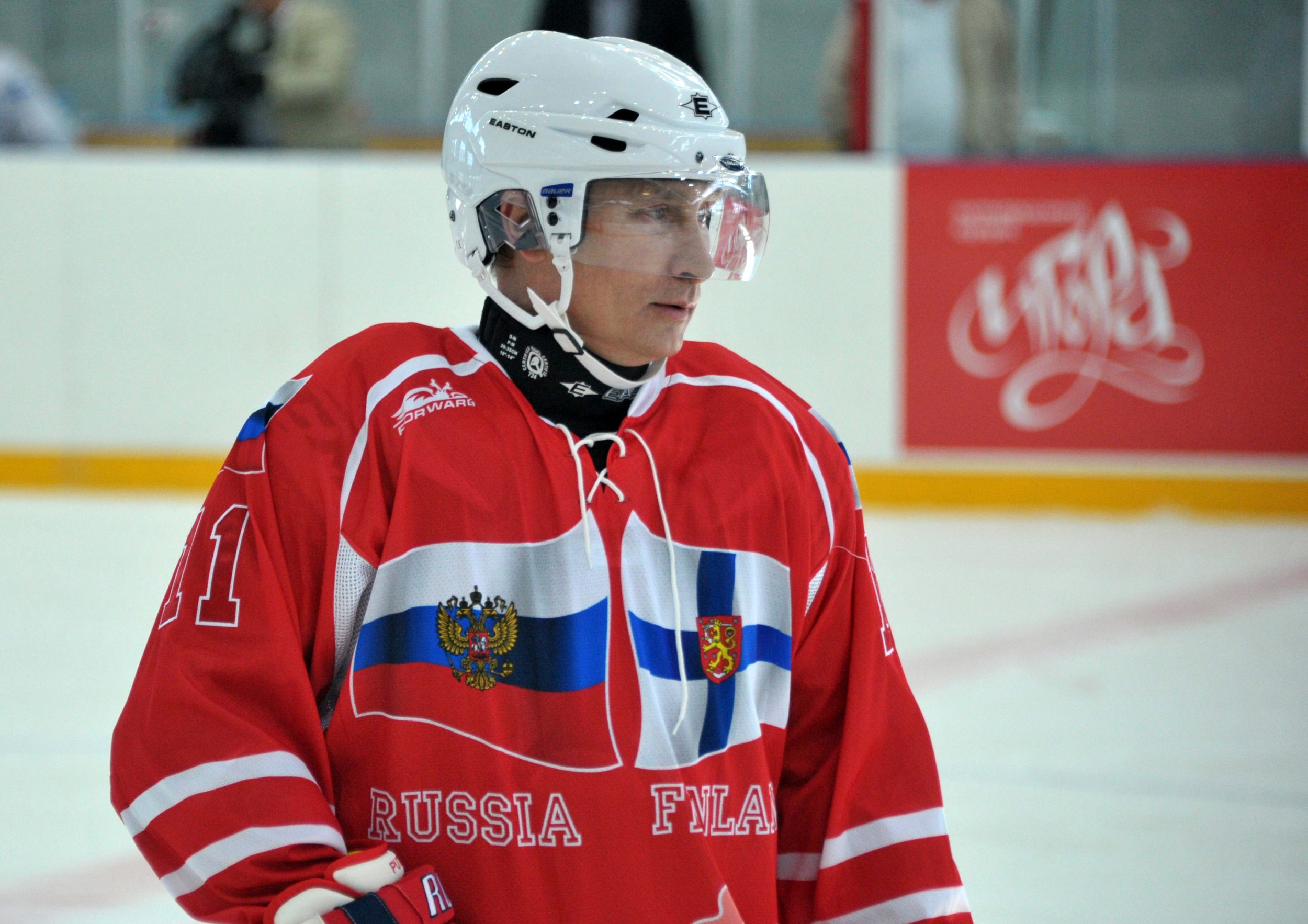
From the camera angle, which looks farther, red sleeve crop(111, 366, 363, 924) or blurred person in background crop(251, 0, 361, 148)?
blurred person in background crop(251, 0, 361, 148)

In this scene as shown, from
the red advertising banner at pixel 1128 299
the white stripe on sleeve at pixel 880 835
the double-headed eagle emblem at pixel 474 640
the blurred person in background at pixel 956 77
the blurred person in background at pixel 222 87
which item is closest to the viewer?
the double-headed eagle emblem at pixel 474 640

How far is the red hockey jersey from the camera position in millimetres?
1167

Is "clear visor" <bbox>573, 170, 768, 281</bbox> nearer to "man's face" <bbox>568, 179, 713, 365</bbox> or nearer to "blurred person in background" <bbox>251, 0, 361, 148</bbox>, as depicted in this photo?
"man's face" <bbox>568, 179, 713, 365</bbox>

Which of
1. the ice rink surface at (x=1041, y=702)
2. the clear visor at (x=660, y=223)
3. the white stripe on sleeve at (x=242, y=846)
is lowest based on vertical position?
the ice rink surface at (x=1041, y=702)

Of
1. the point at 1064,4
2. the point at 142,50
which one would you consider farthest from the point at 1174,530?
the point at 142,50

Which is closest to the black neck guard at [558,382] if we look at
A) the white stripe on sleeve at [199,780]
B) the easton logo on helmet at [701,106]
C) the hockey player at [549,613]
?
the hockey player at [549,613]

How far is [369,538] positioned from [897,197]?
487cm

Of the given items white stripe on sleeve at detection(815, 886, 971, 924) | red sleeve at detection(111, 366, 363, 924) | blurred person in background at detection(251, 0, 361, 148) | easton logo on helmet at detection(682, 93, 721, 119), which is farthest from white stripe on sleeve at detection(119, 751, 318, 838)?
blurred person in background at detection(251, 0, 361, 148)

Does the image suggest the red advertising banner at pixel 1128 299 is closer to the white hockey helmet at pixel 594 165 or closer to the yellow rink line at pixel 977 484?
the yellow rink line at pixel 977 484

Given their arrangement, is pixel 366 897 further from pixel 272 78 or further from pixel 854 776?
pixel 272 78

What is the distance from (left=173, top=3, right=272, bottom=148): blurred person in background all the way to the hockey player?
514 centimetres

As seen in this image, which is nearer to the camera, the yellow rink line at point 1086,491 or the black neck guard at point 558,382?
the black neck guard at point 558,382

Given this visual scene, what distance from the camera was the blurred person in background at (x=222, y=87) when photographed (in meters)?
6.19

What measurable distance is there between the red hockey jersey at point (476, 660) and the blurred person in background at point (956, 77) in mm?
4842
